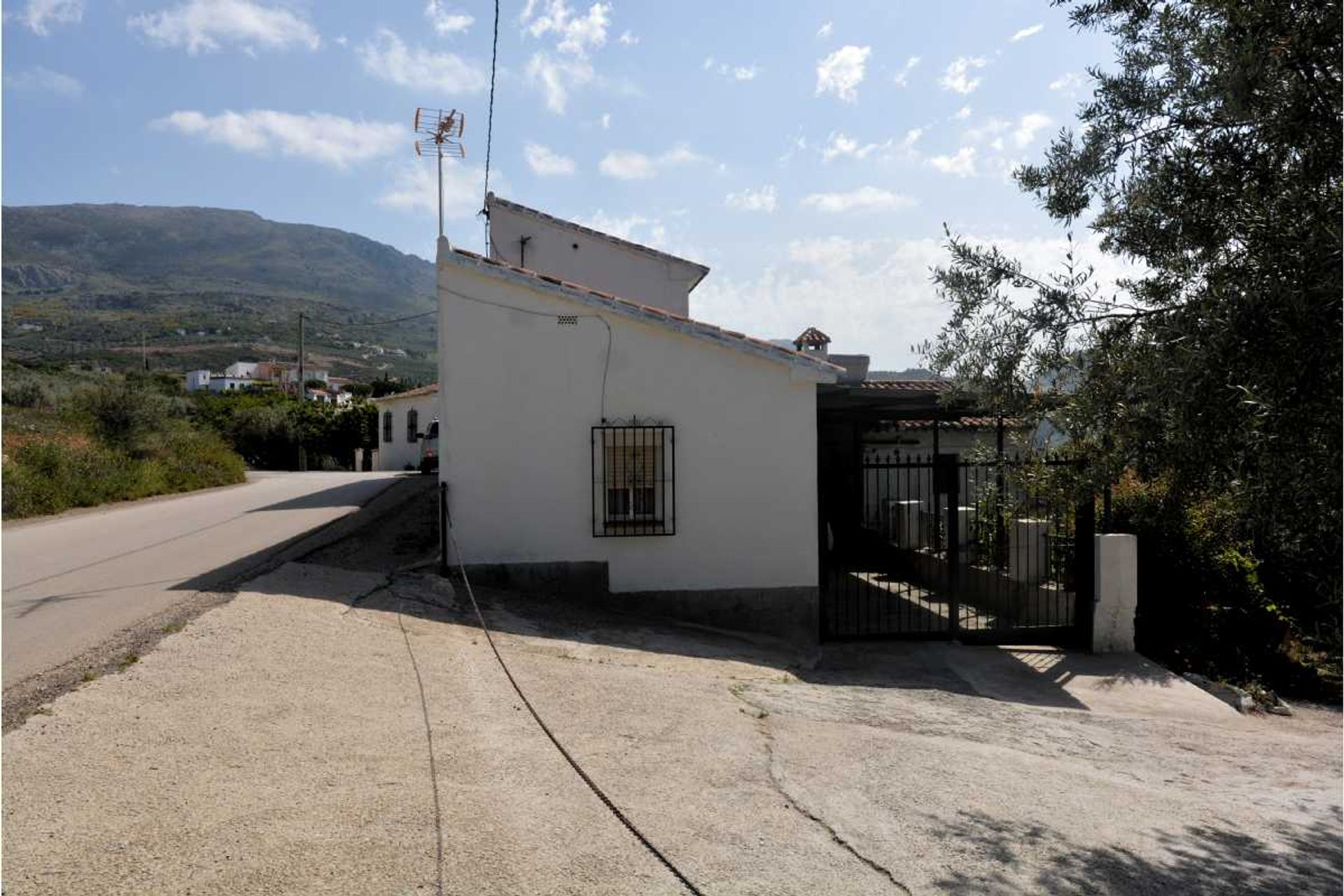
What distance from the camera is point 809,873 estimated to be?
355 cm

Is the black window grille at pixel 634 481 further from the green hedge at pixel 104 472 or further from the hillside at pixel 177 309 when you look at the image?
the hillside at pixel 177 309

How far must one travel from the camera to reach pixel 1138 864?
159 inches

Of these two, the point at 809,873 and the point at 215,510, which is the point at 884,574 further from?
the point at 215,510

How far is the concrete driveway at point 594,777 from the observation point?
3385 mm

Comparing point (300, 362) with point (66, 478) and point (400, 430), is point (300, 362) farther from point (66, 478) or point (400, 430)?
point (66, 478)

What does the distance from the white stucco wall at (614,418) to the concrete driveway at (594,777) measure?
1961 mm

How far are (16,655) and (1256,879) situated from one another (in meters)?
7.87

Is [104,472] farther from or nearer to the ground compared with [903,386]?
nearer to the ground

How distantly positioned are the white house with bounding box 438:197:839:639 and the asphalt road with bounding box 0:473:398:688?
10.5ft

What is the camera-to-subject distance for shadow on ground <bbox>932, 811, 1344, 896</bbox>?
3.72 meters

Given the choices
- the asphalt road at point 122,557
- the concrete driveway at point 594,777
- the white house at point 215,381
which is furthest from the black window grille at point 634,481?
the white house at point 215,381

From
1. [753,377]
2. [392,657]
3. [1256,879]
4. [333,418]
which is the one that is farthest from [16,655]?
[333,418]

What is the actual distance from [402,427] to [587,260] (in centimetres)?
2534

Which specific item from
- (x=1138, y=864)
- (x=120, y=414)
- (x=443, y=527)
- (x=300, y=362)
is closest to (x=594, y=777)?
(x=1138, y=864)
